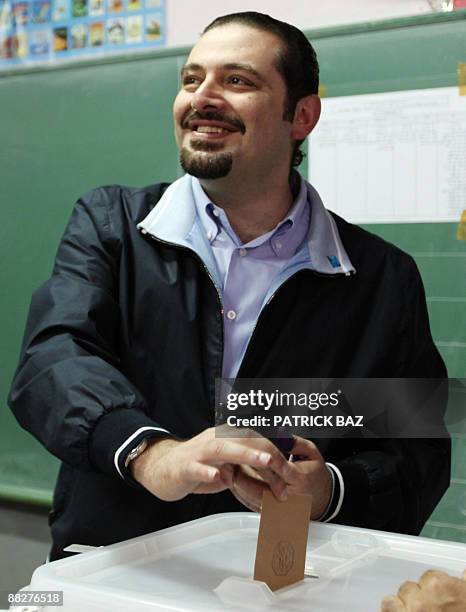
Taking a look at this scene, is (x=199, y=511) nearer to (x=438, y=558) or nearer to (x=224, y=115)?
(x=438, y=558)

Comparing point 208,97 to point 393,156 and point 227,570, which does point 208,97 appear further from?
point 227,570

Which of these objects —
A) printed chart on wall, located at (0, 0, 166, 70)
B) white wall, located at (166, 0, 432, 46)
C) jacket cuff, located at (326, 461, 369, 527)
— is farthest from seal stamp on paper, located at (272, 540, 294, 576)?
printed chart on wall, located at (0, 0, 166, 70)

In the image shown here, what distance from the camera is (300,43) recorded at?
1863mm

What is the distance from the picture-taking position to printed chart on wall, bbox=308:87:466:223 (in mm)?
2193

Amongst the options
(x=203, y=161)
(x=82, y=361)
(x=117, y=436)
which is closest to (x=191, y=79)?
(x=203, y=161)

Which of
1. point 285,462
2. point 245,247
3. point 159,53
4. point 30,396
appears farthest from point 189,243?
point 159,53

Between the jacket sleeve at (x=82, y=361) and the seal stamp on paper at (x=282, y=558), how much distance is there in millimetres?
312

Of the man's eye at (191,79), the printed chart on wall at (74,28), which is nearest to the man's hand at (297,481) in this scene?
the man's eye at (191,79)

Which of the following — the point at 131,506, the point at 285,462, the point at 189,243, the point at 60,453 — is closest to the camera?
the point at 285,462

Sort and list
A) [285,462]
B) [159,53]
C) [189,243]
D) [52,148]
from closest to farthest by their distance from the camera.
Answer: [285,462] < [189,243] < [159,53] < [52,148]

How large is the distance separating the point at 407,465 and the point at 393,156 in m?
0.98

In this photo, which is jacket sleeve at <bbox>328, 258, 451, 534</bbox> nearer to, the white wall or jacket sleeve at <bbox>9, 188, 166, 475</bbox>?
jacket sleeve at <bbox>9, 188, 166, 475</bbox>

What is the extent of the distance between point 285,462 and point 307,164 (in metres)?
1.47

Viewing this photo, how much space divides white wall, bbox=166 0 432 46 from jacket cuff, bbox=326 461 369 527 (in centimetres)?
127
